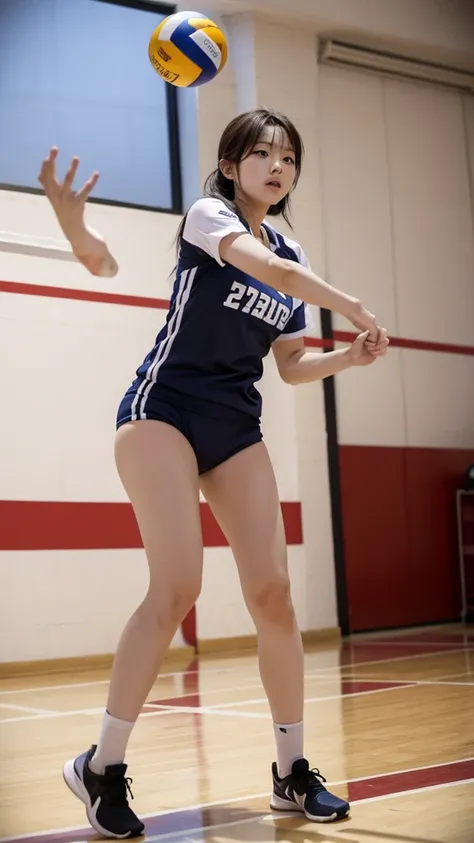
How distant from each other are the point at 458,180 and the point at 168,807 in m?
8.35

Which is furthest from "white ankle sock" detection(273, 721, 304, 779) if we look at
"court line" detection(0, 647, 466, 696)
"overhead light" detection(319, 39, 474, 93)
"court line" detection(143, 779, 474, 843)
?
"overhead light" detection(319, 39, 474, 93)

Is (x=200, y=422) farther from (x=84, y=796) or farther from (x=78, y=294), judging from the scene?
(x=78, y=294)

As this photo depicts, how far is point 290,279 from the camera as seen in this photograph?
2.52m

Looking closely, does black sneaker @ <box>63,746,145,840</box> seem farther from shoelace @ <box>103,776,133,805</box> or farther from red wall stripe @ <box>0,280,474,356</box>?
red wall stripe @ <box>0,280,474,356</box>

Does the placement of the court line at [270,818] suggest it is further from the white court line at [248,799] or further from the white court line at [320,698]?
the white court line at [320,698]

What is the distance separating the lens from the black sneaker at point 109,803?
8.18 ft

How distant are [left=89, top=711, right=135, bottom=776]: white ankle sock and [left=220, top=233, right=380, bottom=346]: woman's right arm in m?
1.07

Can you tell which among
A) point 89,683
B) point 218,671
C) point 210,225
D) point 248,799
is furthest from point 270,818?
point 218,671

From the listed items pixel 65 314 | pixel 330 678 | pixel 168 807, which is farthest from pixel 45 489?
pixel 168 807

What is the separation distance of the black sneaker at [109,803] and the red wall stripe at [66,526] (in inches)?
190

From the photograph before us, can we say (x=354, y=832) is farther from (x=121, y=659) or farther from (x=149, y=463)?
(x=149, y=463)

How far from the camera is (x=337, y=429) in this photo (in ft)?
29.5

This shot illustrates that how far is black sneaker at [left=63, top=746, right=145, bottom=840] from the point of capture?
8.18 ft

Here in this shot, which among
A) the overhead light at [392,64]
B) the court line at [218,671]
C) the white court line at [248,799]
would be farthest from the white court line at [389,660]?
the overhead light at [392,64]
